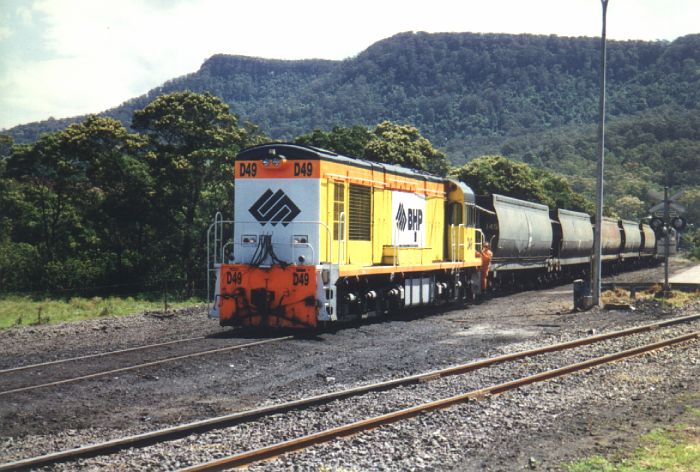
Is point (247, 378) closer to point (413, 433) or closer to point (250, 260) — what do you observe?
point (413, 433)

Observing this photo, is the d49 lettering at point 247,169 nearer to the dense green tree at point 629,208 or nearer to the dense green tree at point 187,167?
the dense green tree at point 187,167

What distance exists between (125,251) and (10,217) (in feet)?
23.6

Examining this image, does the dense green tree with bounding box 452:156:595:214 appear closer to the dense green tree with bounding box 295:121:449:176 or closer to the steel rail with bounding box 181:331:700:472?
the dense green tree with bounding box 295:121:449:176

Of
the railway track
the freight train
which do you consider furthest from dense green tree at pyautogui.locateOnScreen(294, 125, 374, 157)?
the railway track

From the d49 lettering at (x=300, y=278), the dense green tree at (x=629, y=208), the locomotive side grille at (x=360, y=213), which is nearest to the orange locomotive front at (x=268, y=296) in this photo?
the d49 lettering at (x=300, y=278)

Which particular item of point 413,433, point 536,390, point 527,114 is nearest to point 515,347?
point 536,390

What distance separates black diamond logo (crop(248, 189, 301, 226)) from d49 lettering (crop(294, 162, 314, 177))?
0.56 m

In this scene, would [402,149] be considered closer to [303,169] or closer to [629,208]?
[303,169]

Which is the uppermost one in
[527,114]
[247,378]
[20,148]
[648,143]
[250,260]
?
[527,114]

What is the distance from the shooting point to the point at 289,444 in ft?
22.7

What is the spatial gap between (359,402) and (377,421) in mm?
1217

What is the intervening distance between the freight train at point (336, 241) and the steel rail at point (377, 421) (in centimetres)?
513

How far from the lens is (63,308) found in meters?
25.2

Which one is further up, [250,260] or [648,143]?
[648,143]
